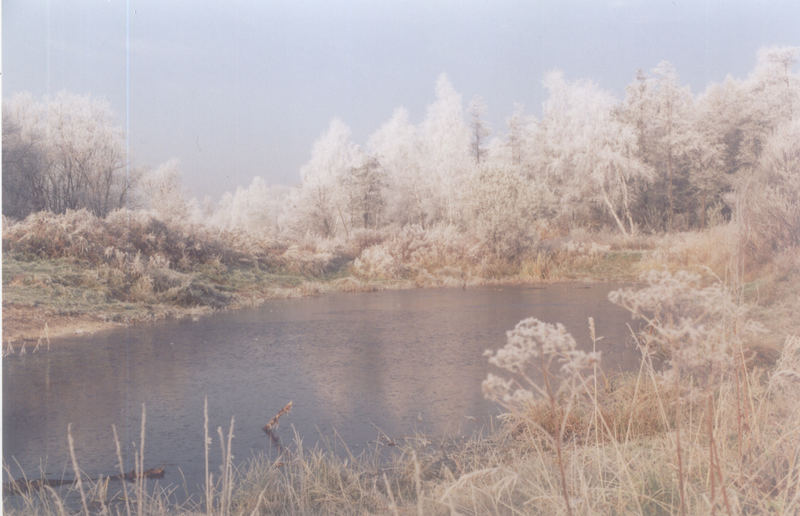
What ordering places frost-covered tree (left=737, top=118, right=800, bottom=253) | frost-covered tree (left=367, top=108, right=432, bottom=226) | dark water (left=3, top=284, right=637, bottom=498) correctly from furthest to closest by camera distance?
frost-covered tree (left=367, top=108, right=432, bottom=226) < frost-covered tree (left=737, top=118, right=800, bottom=253) < dark water (left=3, top=284, right=637, bottom=498)

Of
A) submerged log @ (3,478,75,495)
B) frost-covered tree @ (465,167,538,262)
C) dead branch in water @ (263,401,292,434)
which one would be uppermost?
frost-covered tree @ (465,167,538,262)

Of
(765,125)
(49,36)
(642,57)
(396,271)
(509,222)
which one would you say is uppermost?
(49,36)

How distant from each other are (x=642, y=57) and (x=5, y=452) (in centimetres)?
385

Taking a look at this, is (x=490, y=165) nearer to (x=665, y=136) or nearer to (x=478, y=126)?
(x=478, y=126)

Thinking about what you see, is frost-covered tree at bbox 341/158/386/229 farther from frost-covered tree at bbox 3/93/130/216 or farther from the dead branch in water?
frost-covered tree at bbox 3/93/130/216

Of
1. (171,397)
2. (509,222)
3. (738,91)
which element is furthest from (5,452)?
(738,91)

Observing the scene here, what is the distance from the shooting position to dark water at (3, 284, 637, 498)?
2.90 meters

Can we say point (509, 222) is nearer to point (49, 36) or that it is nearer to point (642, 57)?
point (642, 57)

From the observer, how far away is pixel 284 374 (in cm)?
324

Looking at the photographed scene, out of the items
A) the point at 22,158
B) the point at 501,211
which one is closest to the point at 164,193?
the point at 22,158

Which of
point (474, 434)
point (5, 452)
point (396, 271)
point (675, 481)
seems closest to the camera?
point (675, 481)

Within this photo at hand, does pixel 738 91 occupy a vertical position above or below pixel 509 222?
above

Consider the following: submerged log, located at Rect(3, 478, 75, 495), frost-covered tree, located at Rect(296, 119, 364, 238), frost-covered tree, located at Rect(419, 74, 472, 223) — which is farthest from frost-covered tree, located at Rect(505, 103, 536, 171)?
submerged log, located at Rect(3, 478, 75, 495)

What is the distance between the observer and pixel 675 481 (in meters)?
2.08
